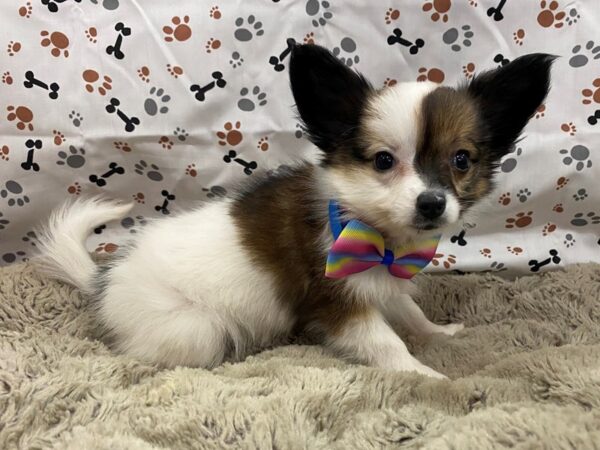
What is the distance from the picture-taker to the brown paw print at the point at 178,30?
2164 millimetres

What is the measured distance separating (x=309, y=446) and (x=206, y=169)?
4.51 feet

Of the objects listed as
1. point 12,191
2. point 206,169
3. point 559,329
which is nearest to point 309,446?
point 559,329

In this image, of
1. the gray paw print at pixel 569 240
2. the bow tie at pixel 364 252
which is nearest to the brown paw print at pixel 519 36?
the gray paw print at pixel 569 240

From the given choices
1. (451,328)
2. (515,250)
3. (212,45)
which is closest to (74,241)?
(212,45)

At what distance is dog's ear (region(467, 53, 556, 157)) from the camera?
1.64m

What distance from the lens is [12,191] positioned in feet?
7.55

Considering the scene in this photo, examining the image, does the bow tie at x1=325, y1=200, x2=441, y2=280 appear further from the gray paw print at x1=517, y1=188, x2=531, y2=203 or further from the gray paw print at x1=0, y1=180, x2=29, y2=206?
the gray paw print at x1=0, y1=180, x2=29, y2=206

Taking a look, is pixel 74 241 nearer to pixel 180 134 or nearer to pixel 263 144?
pixel 180 134

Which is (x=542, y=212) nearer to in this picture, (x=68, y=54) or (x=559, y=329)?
(x=559, y=329)

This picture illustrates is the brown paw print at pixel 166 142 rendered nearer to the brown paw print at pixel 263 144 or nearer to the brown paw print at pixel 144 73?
the brown paw print at pixel 144 73

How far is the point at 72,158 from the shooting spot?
7.43ft

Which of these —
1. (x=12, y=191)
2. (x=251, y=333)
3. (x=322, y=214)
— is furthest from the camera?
(x=12, y=191)

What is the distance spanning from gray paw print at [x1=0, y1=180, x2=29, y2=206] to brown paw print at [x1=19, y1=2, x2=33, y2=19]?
2.15 ft

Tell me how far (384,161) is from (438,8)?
93cm
